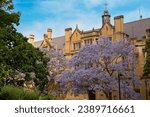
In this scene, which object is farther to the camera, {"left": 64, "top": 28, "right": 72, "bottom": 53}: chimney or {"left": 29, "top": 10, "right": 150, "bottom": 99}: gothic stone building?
{"left": 64, "top": 28, "right": 72, "bottom": 53}: chimney

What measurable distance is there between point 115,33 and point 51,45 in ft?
41.3

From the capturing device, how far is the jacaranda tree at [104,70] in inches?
1411

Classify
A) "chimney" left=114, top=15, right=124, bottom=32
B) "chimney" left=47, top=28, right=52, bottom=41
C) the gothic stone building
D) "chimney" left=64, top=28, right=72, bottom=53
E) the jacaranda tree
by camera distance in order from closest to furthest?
the jacaranda tree < the gothic stone building < "chimney" left=114, top=15, right=124, bottom=32 < "chimney" left=64, top=28, right=72, bottom=53 < "chimney" left=47, top=28, right=52, bottom=41

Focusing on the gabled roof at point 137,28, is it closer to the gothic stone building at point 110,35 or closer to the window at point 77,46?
the gothic stone building at point 110,35

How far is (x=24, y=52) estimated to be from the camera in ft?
71.9

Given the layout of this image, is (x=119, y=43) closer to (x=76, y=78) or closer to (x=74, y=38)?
(x=76, y=78)

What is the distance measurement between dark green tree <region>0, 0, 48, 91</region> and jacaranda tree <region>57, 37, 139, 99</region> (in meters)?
12.9

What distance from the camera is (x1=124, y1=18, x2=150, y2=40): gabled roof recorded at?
45.8 meters

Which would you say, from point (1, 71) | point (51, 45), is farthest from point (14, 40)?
point (51, 45)

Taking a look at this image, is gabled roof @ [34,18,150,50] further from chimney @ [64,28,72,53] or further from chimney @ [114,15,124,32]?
chimney @ [64,28,72,53]

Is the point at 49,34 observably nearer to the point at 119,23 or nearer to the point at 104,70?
the point at 119,23

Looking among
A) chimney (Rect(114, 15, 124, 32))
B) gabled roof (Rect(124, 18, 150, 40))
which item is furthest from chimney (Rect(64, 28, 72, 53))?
gabled roof (Rect(124, 18, 150, 40))

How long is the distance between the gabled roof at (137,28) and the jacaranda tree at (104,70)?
727cm

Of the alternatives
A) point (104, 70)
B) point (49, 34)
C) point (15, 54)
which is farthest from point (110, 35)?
point (15, 54)
